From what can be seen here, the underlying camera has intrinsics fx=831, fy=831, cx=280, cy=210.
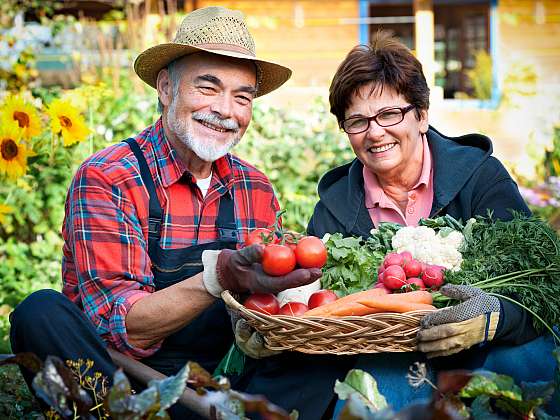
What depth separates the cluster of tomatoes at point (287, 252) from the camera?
2.59 metres

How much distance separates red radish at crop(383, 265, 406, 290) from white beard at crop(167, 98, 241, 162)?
0.92 metres

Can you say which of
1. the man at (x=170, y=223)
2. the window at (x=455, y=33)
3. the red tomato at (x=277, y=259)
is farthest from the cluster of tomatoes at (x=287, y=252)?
the window at (x=455, y=33)

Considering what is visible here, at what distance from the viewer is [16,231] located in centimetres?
603

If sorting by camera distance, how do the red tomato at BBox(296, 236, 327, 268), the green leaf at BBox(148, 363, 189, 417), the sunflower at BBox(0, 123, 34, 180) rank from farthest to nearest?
1. the sunflower at BBox(0, 123, 34, 180)
2. the red tomato at BBox(296, 236, 327, 268)
3. the green leaf at BBox(148, 363, 189, 417)

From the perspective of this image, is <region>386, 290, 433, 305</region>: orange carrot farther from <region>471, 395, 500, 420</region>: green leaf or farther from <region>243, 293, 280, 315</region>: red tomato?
<region>471, 395, 500, 420</region>: green leaf

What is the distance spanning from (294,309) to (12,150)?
2030mm

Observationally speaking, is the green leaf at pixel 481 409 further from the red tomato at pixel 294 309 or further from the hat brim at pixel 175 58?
the hat brim at pixel 175 58

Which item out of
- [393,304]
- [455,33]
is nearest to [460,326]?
[393,304]

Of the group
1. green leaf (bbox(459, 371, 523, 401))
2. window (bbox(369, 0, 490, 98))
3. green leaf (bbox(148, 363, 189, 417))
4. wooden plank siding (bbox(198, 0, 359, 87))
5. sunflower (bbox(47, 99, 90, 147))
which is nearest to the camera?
green leaf (bbox(148, 363, 189, 417))

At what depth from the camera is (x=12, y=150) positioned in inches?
165

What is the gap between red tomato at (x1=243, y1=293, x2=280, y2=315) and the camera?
2770 millimetres

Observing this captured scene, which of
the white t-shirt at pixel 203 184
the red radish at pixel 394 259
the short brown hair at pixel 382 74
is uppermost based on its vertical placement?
the short brown hair at pixel 382 74

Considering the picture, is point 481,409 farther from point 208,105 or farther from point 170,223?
point 208,105

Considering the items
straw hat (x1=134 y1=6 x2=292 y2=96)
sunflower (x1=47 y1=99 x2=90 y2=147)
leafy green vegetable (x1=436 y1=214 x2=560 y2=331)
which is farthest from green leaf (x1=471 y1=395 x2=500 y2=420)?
sunflower (x1=47 y1=99 x2=90 y2=147)
